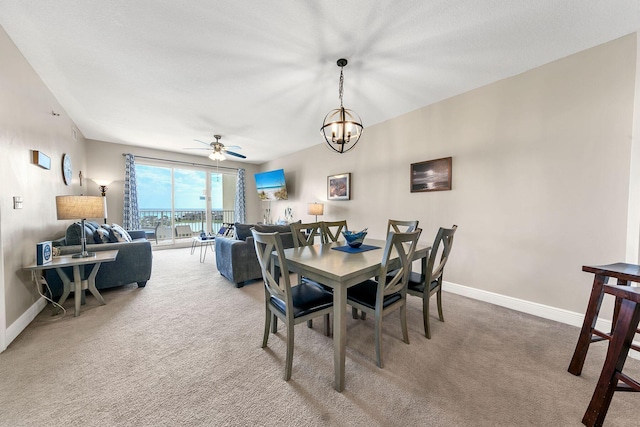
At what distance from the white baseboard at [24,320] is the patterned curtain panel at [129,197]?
3.15 meters

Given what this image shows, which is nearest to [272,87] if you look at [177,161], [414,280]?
[414,280]

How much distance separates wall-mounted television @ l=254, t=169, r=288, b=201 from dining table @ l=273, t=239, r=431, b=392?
3990mm

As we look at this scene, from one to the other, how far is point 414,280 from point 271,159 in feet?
18.4

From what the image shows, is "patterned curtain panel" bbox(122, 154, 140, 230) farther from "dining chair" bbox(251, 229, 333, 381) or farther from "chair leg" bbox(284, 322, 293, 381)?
"chair leg" bbox(284, 322, 293, 381)

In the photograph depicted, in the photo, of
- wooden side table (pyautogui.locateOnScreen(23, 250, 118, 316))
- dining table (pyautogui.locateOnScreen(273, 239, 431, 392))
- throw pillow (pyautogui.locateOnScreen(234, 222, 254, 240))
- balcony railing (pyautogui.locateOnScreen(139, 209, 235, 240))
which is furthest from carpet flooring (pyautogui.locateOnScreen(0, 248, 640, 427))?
balcony railing (pyautogui.locateOnScreen(139, 209, 235, 240))

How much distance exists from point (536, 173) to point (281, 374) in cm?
309

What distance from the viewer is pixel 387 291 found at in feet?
5.31

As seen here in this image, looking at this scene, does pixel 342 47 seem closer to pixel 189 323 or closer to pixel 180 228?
pixel 189 323

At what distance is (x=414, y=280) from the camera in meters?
2.11

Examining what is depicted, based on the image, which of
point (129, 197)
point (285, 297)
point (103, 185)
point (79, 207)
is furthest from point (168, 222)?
point (285, 297)

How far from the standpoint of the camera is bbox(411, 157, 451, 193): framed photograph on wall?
2969mm

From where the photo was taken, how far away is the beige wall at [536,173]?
1.96 meters

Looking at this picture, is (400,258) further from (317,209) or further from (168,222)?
(168,222)

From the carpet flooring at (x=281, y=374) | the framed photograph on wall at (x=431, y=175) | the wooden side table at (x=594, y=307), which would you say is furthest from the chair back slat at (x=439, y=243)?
the framed photograph on wall at (x=431, y=175)
